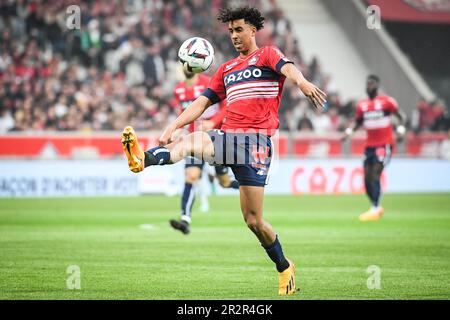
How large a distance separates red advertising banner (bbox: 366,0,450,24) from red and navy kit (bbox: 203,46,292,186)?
1050 inches

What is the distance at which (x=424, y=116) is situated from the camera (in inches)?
1281

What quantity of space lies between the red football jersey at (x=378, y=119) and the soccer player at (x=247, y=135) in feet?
33.1

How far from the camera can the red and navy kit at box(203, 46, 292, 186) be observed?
945 centimetres

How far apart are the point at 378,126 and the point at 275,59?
10.5m

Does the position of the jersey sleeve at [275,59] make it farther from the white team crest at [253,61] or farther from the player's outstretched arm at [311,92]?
the player's outstretched arm at [311,92]

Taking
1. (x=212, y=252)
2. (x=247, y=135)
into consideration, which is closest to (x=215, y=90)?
(x=247, y=135)

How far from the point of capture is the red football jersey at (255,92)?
379 inches

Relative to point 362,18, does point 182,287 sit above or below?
below

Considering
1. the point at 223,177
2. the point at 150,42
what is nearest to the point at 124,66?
the point at 150,42

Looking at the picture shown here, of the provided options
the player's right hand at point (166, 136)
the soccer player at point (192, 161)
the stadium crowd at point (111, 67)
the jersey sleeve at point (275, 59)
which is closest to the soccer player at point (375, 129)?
the soccer player at point (192, 161)

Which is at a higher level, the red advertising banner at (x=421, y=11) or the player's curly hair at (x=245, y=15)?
the red advertising banner at (x=421, y=11)

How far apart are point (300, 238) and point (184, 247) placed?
2311 millimetres

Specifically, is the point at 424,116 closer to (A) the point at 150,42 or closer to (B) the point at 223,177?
(A) the point at 150,42

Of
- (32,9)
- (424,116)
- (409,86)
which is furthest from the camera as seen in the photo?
(409,86)
